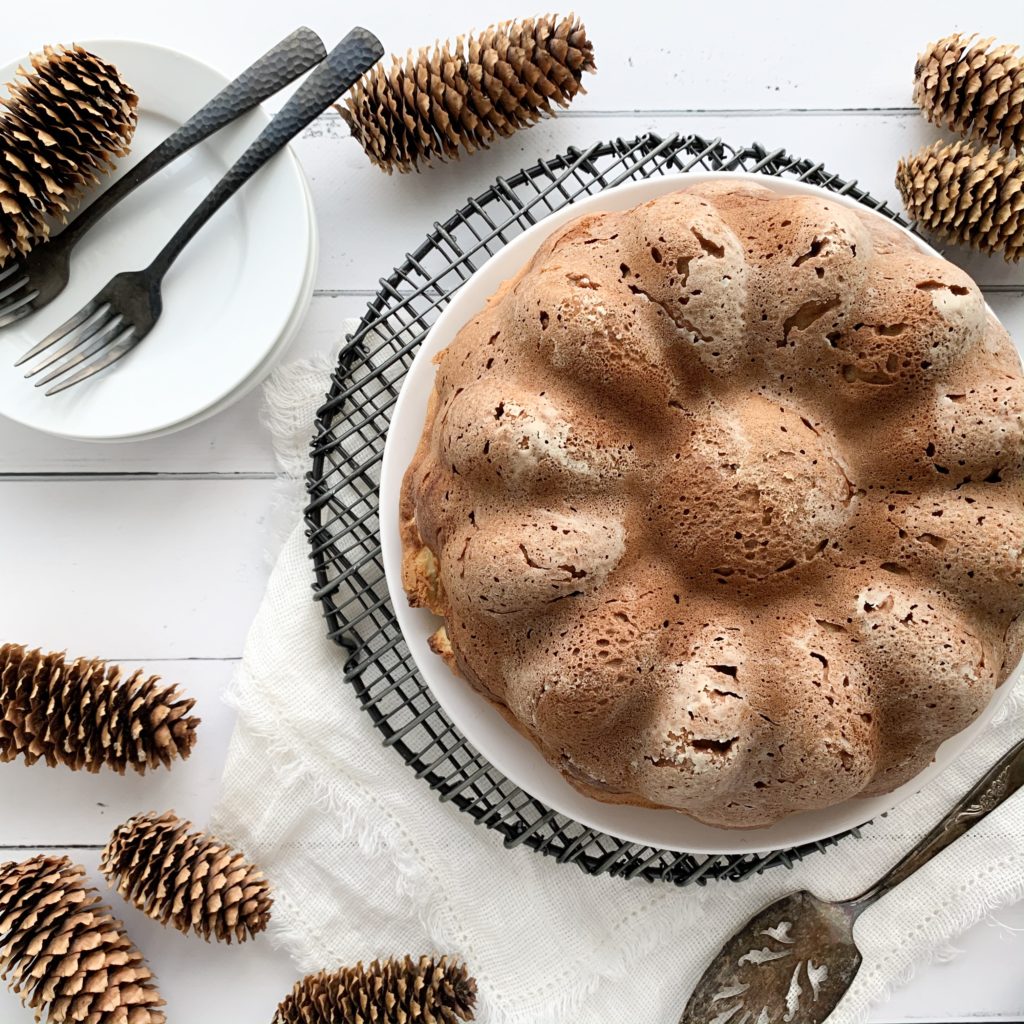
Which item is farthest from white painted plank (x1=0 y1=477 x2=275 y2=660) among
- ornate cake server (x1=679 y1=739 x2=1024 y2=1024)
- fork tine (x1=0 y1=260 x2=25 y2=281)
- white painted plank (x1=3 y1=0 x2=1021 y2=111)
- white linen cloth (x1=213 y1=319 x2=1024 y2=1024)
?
ornate cake server (x1=679 y1=739 x2=1024 y2=1024)

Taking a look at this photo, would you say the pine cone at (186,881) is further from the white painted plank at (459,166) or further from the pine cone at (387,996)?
the white painted plank at (459,166)

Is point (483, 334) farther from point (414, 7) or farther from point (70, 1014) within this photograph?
point (70, 1014)

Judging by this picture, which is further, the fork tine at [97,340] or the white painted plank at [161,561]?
the white painted plank at [161,561]

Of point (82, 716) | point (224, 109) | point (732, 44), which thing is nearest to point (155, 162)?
point (224, 109)

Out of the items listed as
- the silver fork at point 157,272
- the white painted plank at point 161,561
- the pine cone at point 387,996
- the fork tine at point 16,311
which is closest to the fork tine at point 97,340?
the silver fork at point 157,272

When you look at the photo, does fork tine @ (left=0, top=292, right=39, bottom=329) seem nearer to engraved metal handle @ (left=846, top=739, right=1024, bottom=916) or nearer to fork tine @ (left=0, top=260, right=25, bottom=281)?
fork tine @ (left=0, top=260, right=25, bottom=281)

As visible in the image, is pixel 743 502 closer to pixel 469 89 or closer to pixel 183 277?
pixel 469 89

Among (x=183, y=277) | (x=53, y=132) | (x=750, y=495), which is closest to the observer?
(x=750, y=495)
